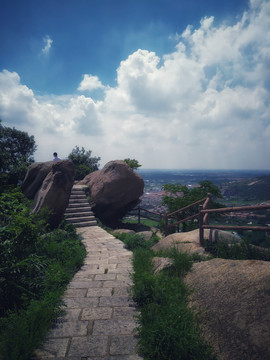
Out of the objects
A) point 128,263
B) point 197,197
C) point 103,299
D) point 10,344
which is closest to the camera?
point 10,344

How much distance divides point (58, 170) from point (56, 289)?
513 cm

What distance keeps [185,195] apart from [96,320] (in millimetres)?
9150

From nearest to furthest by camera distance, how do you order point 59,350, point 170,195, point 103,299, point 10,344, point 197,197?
1. point 10,344
2. point 59,350
3. point 103,299
4. point 197,197
5. point 170,195

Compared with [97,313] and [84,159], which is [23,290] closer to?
[97,313]

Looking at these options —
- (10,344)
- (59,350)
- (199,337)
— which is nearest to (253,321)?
(199,337)

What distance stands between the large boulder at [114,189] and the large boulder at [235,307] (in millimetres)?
7960

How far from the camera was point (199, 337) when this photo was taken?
7.49 feet

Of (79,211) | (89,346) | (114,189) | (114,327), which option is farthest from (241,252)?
(79,211)

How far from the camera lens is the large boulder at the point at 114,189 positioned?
10.9 metres

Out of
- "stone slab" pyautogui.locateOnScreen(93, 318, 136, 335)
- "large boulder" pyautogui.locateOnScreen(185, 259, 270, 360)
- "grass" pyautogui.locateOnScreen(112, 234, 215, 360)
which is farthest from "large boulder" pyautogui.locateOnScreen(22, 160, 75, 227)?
"large boulder" pyautogui.locateOnScreen(185, 259, 270, 360)

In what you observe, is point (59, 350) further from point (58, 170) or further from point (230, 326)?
point (58, 170)

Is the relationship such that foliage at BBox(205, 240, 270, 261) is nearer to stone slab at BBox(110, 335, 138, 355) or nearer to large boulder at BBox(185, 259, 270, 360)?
large boulder at BBox(185, 259, 270, 360)

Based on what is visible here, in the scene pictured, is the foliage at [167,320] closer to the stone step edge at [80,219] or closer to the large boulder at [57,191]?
the large boulder at [57,191]

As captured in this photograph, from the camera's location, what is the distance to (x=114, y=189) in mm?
10961
